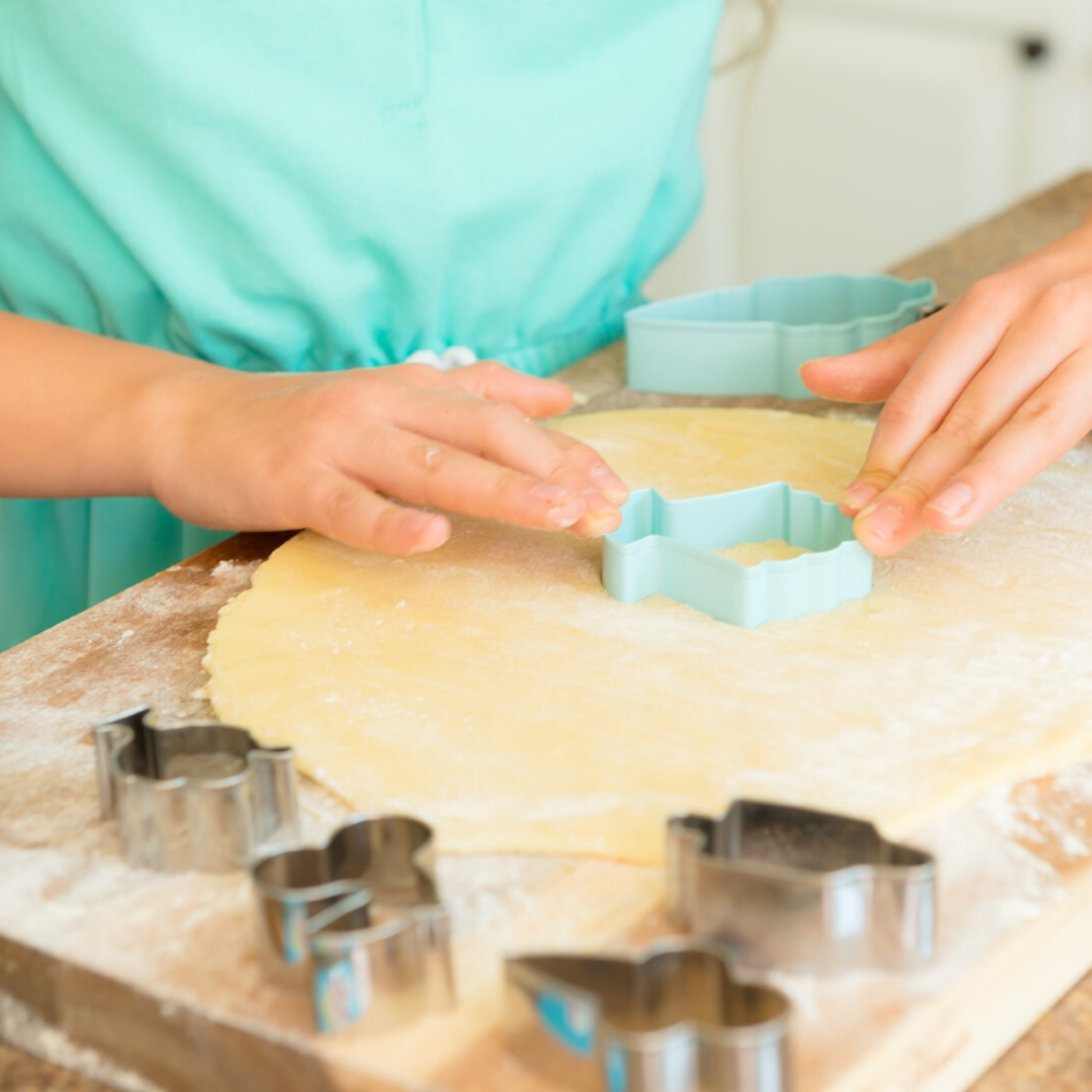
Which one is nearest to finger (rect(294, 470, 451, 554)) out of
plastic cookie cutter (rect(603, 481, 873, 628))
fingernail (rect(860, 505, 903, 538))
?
plastic cookie cutter (rect(603, 481, 873, 628))

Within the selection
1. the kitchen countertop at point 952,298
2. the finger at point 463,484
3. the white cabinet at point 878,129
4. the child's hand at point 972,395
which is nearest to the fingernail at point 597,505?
the finger at point 463,484

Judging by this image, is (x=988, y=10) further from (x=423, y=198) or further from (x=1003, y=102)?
(x=423, y=198)

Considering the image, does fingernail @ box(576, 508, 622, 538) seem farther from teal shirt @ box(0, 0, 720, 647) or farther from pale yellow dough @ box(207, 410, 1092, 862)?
teal shirt @ box(0, 0, 720, 647)

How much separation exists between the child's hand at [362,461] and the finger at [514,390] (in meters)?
0.07

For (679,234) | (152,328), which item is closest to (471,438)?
(152,328)

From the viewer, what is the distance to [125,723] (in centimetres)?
59

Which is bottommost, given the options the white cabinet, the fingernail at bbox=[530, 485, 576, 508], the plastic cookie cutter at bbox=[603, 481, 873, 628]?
the plastic cookie cutter at bbox=[603, 481, 873, 628]

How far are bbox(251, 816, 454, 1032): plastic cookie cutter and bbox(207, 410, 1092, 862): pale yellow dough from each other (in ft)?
0.26

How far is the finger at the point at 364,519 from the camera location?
0.77 meters

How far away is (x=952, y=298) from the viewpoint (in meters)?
1.35

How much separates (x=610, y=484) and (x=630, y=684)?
0.16m

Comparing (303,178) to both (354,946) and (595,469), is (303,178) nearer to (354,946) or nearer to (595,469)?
(595,469)

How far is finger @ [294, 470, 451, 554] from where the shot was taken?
77 centimetres

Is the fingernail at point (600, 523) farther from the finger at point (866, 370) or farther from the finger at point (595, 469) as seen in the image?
the finger at point (866, 370)
